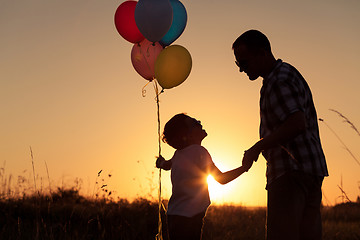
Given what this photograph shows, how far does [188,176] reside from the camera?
3748 mm

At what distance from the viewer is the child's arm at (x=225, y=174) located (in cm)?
316

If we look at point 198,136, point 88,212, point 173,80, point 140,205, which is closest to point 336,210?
point 140,205

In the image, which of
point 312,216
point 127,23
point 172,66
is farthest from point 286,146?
point 127,23

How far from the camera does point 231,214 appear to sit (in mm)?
9938

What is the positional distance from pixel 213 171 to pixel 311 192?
1104 millimetres

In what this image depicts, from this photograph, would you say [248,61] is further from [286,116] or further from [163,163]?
[163,163]

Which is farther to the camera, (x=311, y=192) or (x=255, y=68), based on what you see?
(x=255, y=68)

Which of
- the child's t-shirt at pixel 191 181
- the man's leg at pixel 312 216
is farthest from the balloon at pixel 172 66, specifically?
the man's leg at pixel 312 216

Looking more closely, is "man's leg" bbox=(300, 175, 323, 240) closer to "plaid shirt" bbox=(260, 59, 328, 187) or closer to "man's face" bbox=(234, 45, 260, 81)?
"plaid shirt" bbox=(260, 59, 328, 187)

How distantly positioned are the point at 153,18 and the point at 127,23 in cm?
67

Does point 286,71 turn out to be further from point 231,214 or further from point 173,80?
point 231,214

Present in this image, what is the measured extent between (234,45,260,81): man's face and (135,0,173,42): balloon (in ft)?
7.71

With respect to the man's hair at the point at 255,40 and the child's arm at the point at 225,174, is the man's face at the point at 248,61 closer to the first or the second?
the man's hair at the point at 255,40

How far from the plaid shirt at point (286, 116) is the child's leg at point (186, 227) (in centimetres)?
109
